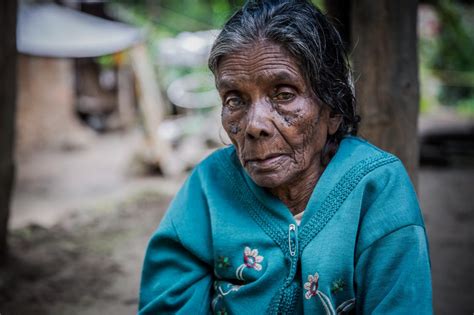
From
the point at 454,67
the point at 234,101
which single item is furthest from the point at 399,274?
the point at 454,67

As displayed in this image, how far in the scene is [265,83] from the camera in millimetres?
1624

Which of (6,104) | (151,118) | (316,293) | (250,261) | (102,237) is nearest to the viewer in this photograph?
(316,293)

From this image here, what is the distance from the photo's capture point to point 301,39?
1.60m

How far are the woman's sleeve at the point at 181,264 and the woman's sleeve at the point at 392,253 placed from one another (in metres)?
0.59

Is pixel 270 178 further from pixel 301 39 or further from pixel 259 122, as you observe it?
pixel 301 39

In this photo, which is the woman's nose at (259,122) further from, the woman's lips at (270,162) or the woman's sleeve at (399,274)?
the woman's sleeve at (399,274)

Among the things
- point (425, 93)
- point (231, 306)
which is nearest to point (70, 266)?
point (231, 306)

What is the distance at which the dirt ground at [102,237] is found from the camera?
3.46 meters

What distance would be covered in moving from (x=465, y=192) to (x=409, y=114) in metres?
4.16

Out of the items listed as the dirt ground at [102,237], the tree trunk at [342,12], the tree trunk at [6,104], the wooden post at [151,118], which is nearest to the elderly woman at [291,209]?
the tree trunk at [342,12]

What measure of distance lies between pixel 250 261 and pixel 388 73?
132cm

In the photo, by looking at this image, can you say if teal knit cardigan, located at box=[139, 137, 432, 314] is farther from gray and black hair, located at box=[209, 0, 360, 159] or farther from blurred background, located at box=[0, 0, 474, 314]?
blurred background, located at box=[0, 0, 474, 314]

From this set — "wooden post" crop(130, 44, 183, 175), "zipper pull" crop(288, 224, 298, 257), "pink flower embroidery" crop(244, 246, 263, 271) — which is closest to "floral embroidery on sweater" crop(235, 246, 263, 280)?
"pink flower embroidery" crop(244, 246, 263, 271)

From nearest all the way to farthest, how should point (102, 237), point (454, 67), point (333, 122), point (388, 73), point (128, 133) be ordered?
point (333, 122) < point (388, 73) < point (102, 237) < point (128, 133) < point (454, 67)
